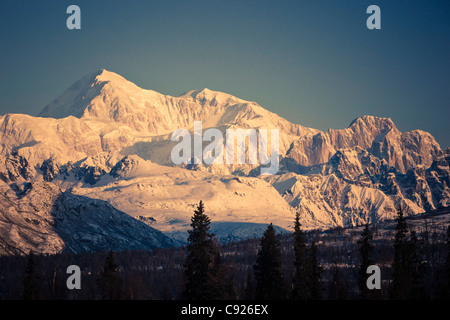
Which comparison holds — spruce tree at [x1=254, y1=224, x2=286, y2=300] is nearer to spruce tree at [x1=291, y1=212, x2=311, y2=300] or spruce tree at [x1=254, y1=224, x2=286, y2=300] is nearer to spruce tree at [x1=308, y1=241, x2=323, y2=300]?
spruce tree at [x1=291, y1=212, x2=311, y2=300]

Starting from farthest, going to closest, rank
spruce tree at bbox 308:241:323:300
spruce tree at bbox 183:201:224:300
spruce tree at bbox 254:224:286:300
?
spruce tree at bbox 308:241:323:300 < spruce tree at bbox 254:224:286:300 < spruce tree at bbox 183:201:224:300

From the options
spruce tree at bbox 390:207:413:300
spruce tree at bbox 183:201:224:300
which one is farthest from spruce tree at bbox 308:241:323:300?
spruce tree at bbox 183:201:224:300

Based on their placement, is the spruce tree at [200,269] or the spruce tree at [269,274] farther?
the spruce tree at [269,274]

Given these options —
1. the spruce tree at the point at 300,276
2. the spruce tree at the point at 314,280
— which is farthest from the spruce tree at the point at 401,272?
the spruce tree at the point at 300,276

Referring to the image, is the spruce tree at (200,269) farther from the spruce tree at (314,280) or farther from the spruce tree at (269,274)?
the spruce tree at (314,280)

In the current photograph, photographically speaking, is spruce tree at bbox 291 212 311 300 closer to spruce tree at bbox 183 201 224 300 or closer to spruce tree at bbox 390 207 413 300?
spruce tree at bbox 183 201 224 300

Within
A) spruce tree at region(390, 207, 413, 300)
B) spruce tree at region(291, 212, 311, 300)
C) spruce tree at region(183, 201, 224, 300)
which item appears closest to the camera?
spruce tree at region(183, 201, 224, 300)

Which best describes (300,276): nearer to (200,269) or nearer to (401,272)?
(200,269)

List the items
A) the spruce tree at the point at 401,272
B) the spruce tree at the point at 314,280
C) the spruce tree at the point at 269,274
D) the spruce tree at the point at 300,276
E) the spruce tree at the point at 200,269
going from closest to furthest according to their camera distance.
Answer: the spruce tree at the point at 200,269, the spruce tree at the point at 269,274, the spruce tree at the point at 300,276, the spruce tree at the point at 314,280, the spruce tree at the point at 401,272

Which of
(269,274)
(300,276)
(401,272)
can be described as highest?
(401,272)

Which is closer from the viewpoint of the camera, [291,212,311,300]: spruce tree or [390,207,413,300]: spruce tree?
[291,212,311,300]: spruce tree

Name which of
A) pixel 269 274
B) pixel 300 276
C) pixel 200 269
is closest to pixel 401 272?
pixel 300 276
